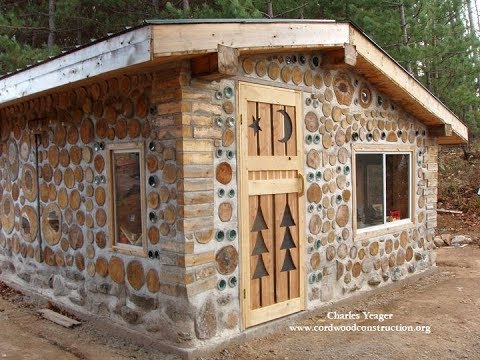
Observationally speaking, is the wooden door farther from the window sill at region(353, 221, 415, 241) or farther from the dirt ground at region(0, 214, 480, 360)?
the window sill at region(353, 221, 415, 241)

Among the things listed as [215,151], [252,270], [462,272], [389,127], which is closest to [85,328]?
[252,270]

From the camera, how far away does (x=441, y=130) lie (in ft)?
25.5

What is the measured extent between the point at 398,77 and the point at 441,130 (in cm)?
165

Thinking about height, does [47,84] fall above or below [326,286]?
above

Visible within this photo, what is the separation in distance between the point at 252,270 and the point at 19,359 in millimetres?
2428

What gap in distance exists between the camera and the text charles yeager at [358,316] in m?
5.99

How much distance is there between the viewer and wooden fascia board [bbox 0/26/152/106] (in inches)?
155

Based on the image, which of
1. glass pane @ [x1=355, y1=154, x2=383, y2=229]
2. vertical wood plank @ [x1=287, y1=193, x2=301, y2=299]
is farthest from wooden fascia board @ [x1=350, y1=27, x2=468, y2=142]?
vertical wood plank @ [x1=287, y1=193, x2=301, y2=299]

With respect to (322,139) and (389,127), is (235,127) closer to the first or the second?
(322,139)

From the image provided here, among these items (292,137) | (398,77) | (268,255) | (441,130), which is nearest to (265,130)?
(292,137)

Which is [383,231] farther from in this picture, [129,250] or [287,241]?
[129,250]

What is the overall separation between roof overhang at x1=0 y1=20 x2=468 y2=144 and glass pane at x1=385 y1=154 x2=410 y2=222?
2.73 ft

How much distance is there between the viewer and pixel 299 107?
5.71 metres

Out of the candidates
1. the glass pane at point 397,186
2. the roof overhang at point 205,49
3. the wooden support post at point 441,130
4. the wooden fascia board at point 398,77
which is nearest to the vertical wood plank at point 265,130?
the roof overhang at point 205,49
